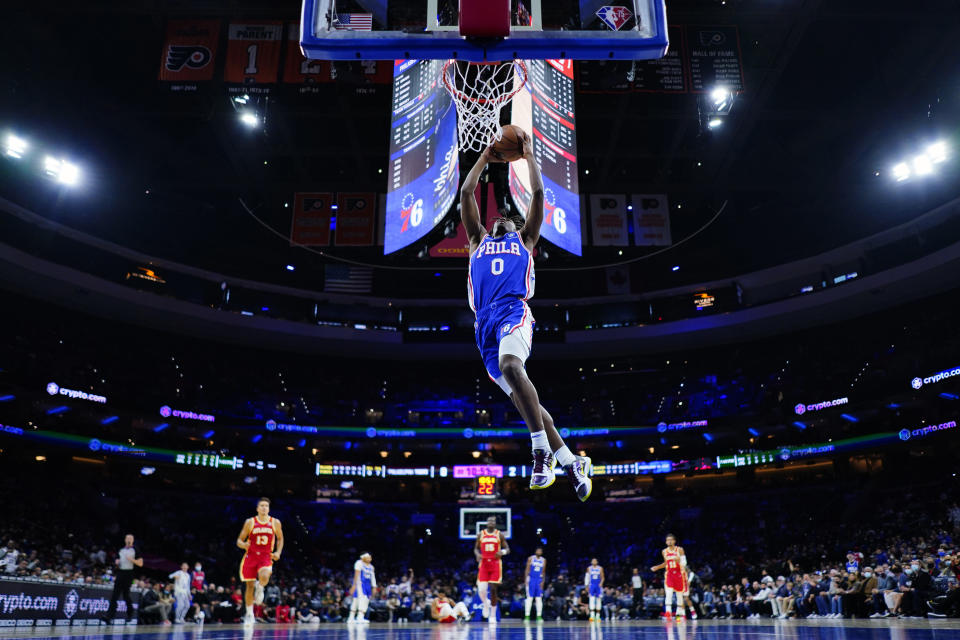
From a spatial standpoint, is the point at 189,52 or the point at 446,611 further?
the point at 446,611

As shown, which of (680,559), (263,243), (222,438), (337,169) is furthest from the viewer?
(222,438)

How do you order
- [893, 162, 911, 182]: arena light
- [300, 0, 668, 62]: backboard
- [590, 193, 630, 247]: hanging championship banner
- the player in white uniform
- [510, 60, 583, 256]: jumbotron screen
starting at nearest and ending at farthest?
[300, 0, 668, 62]: backboard → [510, 60, 583, 256]: jumbotron screen → the player in white uniform → [590, 193, 630, 247]: hanging championship banner → [893, 162, 911, 182]: arena light

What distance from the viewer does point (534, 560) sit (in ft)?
52.2

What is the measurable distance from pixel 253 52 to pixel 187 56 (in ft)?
4.03

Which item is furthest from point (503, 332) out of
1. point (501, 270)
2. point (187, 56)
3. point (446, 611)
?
point (446, 611)

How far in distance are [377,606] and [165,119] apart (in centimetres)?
1554

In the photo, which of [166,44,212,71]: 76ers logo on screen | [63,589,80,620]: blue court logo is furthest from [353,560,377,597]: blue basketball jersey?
[166,44,212,71]: 76ers logo on screen

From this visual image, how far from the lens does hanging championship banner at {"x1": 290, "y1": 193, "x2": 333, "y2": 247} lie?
727 inches

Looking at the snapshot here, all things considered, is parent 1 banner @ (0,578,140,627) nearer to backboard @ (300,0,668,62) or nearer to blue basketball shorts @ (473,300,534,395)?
blue basketball shorts @ (473,300,534,395)

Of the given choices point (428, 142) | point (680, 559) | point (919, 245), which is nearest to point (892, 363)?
point (919, 245)

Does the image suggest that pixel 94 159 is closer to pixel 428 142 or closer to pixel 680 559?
pixel 428 142

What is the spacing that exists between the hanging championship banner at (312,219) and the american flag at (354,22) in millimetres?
11730

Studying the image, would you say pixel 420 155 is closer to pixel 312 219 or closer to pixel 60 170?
pixel 312 219

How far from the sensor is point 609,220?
60.8ft
